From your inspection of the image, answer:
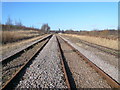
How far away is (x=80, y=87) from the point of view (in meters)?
5.19

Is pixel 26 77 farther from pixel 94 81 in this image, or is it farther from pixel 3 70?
pixel 94 81

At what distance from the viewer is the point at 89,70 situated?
740 cm

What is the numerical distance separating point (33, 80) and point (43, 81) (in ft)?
1.31

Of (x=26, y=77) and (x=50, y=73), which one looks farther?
(x=50, y=73)

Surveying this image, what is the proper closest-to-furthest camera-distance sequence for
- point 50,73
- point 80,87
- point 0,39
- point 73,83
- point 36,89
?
point 36,89
point 80,87
point 73,83
point 50,73
point 0,39

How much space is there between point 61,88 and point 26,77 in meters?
1.79

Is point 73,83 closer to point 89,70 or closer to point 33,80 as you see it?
point 33,80

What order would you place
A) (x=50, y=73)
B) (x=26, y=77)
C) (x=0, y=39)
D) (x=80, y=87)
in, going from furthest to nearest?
(x=0, y=39) < (x=50, y=73) < (x=26, y=77) < (x=80, y=87)

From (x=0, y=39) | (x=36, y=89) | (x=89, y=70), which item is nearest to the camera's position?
(x=36, y=89)

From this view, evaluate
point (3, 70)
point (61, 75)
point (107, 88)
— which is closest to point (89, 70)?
point (61, 75)

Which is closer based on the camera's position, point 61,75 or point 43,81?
point 43,81

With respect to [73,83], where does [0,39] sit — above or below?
above

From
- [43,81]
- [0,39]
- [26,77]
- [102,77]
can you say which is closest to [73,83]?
[43,81]

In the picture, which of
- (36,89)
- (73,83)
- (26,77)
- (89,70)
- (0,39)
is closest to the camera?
(36,89)
